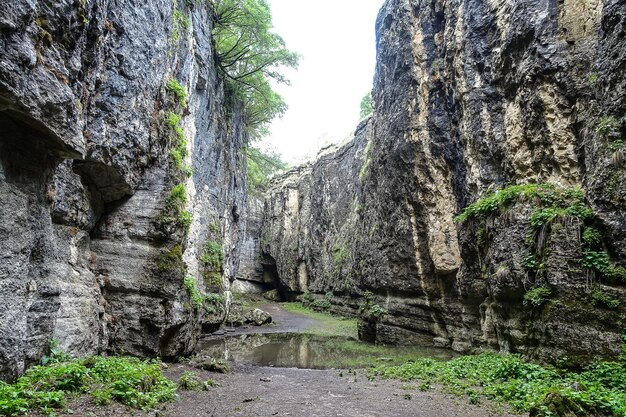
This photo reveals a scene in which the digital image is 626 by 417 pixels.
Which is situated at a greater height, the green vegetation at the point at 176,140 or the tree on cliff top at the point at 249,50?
the tree on cliff top at the point at 249,50

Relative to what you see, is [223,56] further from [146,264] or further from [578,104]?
[578,104]

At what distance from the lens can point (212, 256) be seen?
1908 cm

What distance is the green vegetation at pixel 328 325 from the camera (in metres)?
21.0

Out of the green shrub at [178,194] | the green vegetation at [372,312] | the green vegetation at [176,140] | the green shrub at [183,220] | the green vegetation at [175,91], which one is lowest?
the green vegetation at [372,312]

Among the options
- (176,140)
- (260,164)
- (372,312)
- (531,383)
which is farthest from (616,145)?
(260,164)

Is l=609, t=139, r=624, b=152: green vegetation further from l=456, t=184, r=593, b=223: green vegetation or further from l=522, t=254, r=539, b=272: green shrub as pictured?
l=522, t=254, r=539, b=272: green shrub

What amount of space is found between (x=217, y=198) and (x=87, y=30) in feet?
50.6

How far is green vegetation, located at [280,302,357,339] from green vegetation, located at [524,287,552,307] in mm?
11551

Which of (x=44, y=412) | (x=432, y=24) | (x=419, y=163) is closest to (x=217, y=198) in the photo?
(x=419, y=163)

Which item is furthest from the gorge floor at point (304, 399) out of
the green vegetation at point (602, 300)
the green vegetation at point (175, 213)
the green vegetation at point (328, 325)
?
the green vegetation at point (328, 325)

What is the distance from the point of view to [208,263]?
1875 cm

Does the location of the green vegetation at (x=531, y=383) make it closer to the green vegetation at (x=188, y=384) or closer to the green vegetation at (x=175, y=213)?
the green vegetation at (x=188, y=384)

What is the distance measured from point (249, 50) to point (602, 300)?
20.4 m

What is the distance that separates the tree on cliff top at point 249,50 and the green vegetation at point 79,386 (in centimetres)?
1829
